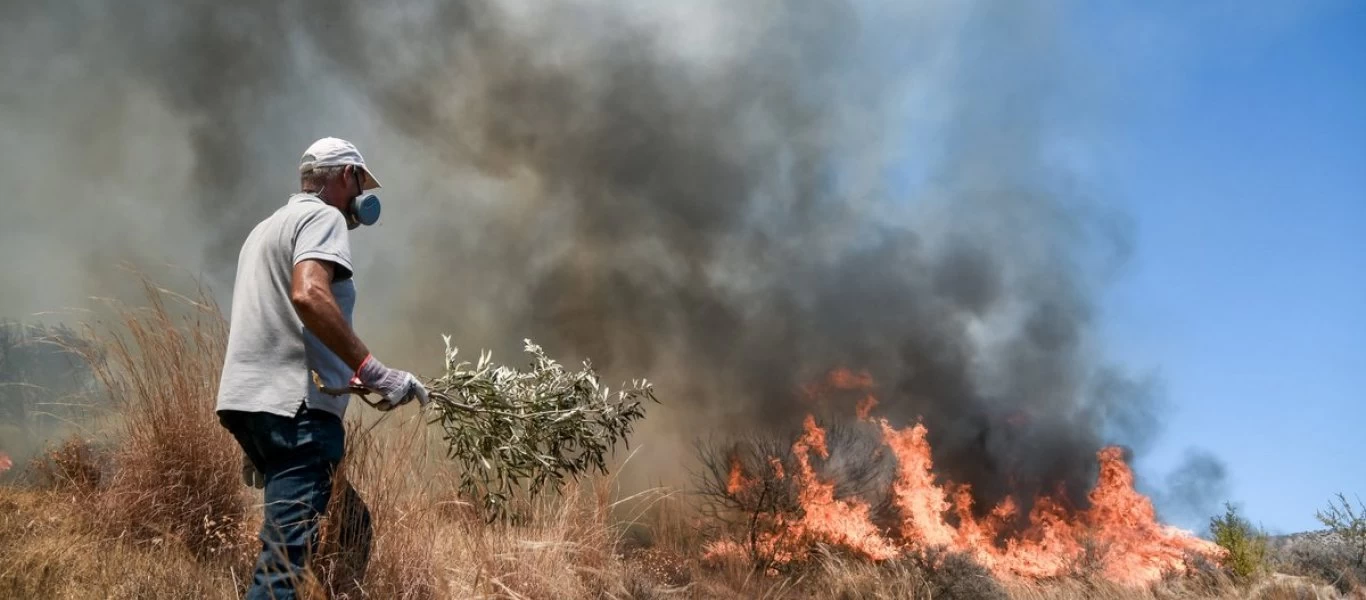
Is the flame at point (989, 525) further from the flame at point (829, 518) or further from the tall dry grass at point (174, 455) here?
the tall dry grass at point (174, 455)

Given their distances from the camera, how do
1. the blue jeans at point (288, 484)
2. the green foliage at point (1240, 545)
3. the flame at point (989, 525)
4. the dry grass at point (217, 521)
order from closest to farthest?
1. the blue jeans at point (288, 484)
2. the dry grass at point (217, 521)
3. the green foliage at point (1240, 545)
4. the flame at point (989, 525)

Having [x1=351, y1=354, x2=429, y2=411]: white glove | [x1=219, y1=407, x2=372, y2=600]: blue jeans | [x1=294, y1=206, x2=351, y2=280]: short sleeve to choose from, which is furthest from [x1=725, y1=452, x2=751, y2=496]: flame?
[x1=294, y1=206, x2=351, y2=280]: short sleeve

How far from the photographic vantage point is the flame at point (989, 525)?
21.4 meters

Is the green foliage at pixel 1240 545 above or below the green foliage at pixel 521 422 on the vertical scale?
above

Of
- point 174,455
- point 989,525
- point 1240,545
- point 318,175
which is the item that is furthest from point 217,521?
point 989,525

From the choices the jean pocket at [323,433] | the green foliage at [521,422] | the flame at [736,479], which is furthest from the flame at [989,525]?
the jean pocket at [323,433]

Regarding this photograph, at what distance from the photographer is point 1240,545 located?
1681 cm

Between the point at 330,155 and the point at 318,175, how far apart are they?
0.10 meters

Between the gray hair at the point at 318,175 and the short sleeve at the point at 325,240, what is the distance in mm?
344

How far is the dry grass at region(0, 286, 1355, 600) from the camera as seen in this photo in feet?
13.9

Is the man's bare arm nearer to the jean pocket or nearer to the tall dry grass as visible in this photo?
the jean pocket

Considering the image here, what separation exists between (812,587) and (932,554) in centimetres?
224

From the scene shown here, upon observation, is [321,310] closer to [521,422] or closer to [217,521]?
[521,422]

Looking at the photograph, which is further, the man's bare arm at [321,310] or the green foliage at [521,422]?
the green foliage at [521,422]
